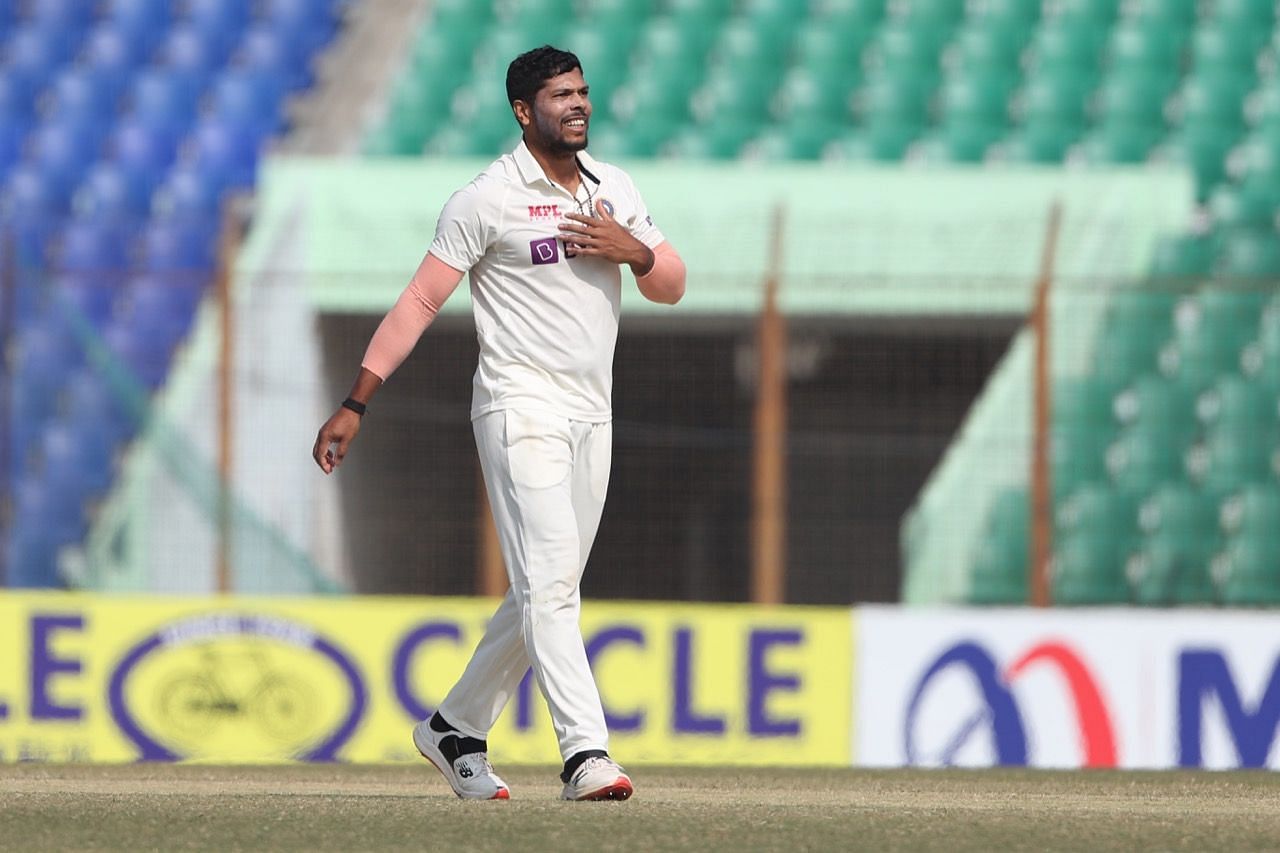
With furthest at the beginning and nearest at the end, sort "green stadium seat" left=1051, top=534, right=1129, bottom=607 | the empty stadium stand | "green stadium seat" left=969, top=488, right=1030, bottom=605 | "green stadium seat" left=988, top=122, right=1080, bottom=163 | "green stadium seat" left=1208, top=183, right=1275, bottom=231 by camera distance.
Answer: "green stadium seat" left=988, top=122, right=1080, bottom=163
"green stadium seat" left=1208, top=183, right=1275, bottom=231
the empty stadium stand
"green stadium seat" left=1051, top=534, right=1129, bottom=607
"green stadium seat" left=969, top=488, right=1030, bottom=605

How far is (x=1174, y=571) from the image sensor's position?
11.9m

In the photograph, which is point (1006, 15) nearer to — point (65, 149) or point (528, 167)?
point (65, 149)

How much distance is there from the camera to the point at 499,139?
15555 mm

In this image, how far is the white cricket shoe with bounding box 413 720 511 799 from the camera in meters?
5.79

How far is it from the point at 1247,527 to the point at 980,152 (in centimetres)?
412

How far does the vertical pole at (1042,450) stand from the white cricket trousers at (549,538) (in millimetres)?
5586

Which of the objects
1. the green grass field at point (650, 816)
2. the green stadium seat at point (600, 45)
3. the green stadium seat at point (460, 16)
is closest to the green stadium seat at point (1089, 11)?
the green stadium seat at point (600, 45)

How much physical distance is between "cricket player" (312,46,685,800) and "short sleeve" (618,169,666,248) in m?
0.02

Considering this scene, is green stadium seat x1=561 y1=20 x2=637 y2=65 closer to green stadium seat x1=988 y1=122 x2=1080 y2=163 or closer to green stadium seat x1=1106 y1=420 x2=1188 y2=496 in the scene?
green stadium seat x1=988 y1=122 x2=1080 y2=163

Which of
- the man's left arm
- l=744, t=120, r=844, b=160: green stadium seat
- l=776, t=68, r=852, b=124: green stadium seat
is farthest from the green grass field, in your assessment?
l=776, t=68, r=852, b=124: green stadium seat

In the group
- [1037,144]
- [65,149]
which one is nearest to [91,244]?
[65,149]

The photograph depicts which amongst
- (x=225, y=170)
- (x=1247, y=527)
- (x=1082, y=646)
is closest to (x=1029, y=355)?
(x=1247, y=527)

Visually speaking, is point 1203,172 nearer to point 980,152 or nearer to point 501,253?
point 980,152

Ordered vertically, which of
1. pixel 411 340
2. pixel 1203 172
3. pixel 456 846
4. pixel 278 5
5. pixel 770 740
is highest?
pixel 278 5
